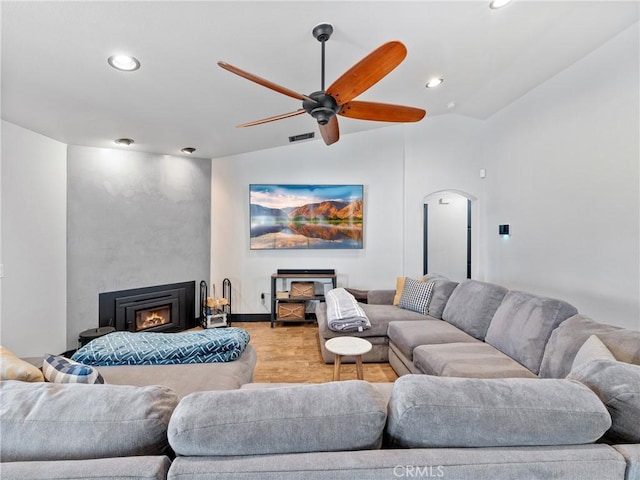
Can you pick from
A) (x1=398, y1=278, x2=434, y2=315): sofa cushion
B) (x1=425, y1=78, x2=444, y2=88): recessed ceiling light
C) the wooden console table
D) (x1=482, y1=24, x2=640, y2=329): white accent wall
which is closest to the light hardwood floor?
the wooden console table

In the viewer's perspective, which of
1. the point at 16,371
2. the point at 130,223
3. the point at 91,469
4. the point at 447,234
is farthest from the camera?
the point at 447,234

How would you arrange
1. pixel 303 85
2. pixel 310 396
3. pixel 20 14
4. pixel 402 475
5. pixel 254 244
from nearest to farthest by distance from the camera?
pixel 402 475 < pixel 310 396 < pixel 20 14 < pixel 303 85 < pixel 254 244

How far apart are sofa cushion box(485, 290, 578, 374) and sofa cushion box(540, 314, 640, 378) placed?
0.08 meters

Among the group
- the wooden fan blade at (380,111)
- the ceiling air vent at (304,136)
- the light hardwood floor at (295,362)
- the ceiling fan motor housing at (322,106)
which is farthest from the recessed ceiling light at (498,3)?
the light hardwood floor at (295,362)

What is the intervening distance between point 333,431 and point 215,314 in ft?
13.5

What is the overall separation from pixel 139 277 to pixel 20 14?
117 inches

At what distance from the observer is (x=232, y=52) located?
7.11 ft

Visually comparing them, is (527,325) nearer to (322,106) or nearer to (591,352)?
(591,352)

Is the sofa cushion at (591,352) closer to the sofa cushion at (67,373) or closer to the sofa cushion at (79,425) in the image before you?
the sofa cushion at (79,425)

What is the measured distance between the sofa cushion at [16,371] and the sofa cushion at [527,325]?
2717 millimetres

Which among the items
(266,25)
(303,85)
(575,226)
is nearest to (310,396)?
(266,25)

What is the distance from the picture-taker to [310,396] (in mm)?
895

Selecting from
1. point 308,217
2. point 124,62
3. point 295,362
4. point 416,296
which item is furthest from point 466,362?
point 124,62

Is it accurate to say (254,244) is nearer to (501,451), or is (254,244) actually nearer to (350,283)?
(350,283)
